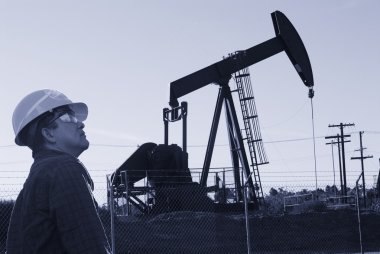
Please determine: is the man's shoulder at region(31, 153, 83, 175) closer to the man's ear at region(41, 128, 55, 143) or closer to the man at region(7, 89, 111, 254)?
the man at region(7, 89, 111, 254)

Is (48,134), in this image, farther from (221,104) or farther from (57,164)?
(221,104)

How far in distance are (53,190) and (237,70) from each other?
1965 cm

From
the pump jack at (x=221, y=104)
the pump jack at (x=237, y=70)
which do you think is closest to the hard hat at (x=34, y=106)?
the pump jack at (x=221, y=104)

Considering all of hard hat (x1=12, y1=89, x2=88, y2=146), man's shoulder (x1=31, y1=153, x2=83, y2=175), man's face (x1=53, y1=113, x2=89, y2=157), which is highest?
hard hat (x1=12, y1=89, x2=88, y2=146)

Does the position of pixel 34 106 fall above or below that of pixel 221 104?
below

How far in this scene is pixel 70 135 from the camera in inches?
106

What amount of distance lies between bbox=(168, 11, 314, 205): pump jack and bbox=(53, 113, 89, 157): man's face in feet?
57.3

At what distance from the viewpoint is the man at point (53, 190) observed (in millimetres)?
2422

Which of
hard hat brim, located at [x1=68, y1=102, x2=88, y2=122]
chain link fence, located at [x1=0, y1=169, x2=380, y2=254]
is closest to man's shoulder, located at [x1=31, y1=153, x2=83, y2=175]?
hard hat brim, located at [x1=68, y1=102, x2=88, y2=122]

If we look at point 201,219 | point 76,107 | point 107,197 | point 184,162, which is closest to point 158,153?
point 184,162

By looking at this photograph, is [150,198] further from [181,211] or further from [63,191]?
[63,191]

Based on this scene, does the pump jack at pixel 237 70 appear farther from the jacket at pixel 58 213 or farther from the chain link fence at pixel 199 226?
the jacket at pixel 58 213

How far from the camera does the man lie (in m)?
2.42

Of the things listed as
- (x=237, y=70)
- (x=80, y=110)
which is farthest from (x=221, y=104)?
(x=80, y=110)
